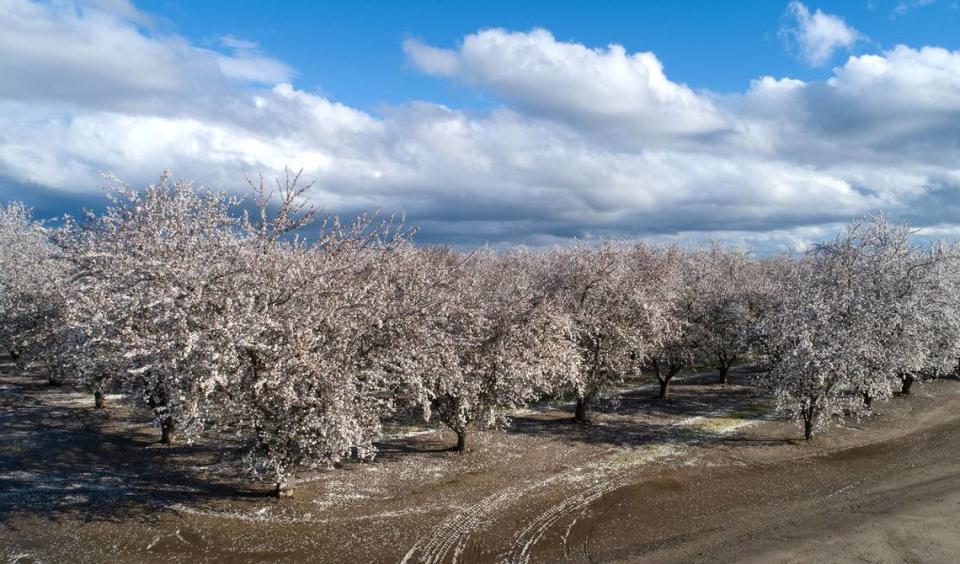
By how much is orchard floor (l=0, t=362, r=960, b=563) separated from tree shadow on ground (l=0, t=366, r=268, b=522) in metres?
0.10

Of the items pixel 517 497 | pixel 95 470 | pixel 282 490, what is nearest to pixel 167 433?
pixel 95 470

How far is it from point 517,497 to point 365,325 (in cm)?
938

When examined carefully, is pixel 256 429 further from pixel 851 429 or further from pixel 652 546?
pixel 851 429

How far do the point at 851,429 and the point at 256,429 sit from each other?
→ 32.9 meters

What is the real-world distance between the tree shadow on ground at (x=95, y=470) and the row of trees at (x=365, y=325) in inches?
84.4

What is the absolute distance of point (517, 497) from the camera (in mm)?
21641

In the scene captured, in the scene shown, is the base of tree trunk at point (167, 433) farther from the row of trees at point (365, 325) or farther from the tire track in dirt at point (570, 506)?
the tire track in dirt at point (570, 506)

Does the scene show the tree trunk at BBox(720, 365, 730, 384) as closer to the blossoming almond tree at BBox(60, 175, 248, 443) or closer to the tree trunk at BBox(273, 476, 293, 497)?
the tree trunk at BBox(273, 476, 293, 497)

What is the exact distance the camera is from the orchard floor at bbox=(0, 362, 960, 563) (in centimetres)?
1745

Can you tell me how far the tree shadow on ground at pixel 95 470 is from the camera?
20.2 meters

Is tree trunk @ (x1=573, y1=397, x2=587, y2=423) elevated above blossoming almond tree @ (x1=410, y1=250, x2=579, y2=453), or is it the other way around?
blossoming almond tree @ (x1=410, y1=250, x2=579, y2=453)

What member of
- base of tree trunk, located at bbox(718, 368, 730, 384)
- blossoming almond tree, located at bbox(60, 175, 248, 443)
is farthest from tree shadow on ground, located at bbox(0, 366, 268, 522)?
base of tree trunk, located at bbox(718, 368, 730, 384)

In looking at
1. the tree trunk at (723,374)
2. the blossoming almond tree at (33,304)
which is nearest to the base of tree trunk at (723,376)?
the tree trunk at (723,374)

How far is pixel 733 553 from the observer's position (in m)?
17.3
